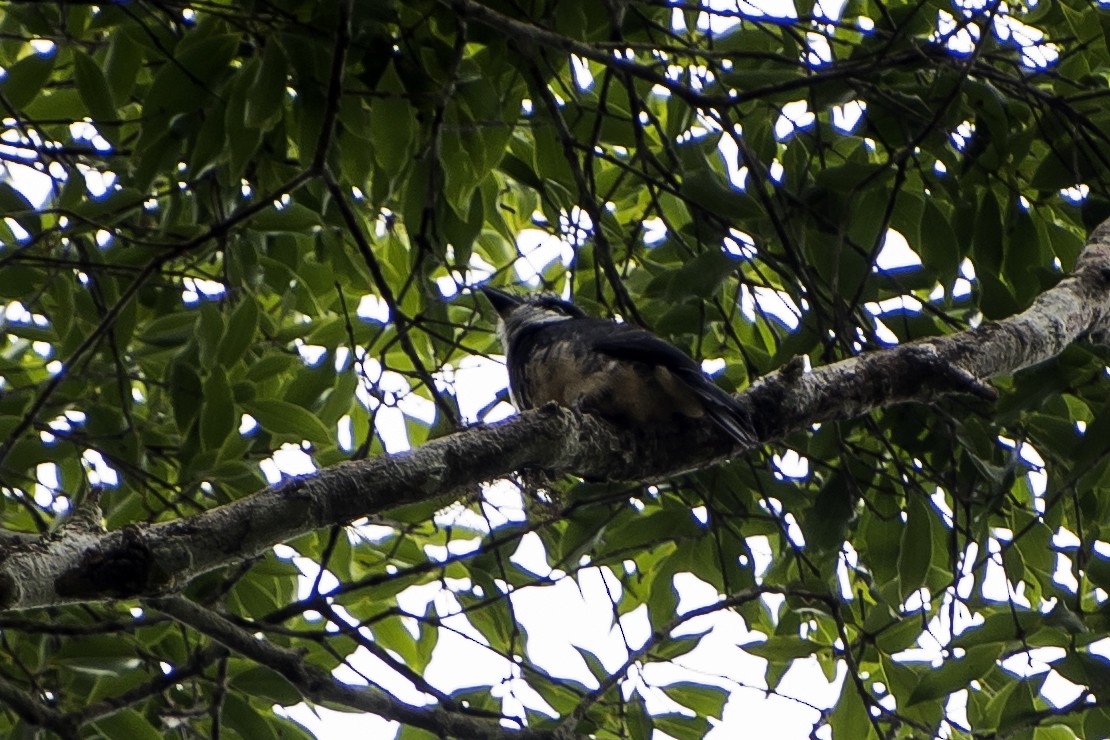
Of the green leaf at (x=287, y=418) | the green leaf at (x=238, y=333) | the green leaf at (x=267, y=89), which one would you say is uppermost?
the green leaf at (x=267, y=89)

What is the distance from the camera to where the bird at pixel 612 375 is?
2.31 m

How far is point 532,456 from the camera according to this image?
6.14ft

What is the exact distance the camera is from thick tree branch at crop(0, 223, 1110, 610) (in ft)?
4.59

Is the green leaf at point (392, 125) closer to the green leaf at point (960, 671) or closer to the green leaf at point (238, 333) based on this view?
the green leaf at point (238, 333)

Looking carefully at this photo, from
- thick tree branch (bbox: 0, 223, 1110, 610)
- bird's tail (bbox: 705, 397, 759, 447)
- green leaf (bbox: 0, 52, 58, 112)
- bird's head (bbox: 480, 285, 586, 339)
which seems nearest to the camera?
thick tree branch (bbox: 0, 223, 1110, 610)

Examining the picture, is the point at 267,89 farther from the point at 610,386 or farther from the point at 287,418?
the point at 610,386

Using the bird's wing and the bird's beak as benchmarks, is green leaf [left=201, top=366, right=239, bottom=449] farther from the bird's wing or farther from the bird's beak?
the bird's beak

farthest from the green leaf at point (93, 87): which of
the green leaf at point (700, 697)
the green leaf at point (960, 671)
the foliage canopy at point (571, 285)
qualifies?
the green leaf at point (960, 671)

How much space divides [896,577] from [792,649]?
0.29 meters

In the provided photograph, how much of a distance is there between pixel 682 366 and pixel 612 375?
0.15m

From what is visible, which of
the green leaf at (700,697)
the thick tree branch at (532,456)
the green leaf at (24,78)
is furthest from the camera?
the green leaf at (700,697)

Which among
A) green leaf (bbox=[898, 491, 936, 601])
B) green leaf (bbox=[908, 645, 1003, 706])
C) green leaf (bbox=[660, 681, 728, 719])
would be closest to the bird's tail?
green leaf (bbox=[898, 491, 936, 601])

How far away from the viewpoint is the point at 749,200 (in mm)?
2385

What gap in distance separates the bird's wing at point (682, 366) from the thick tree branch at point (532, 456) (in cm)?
4
